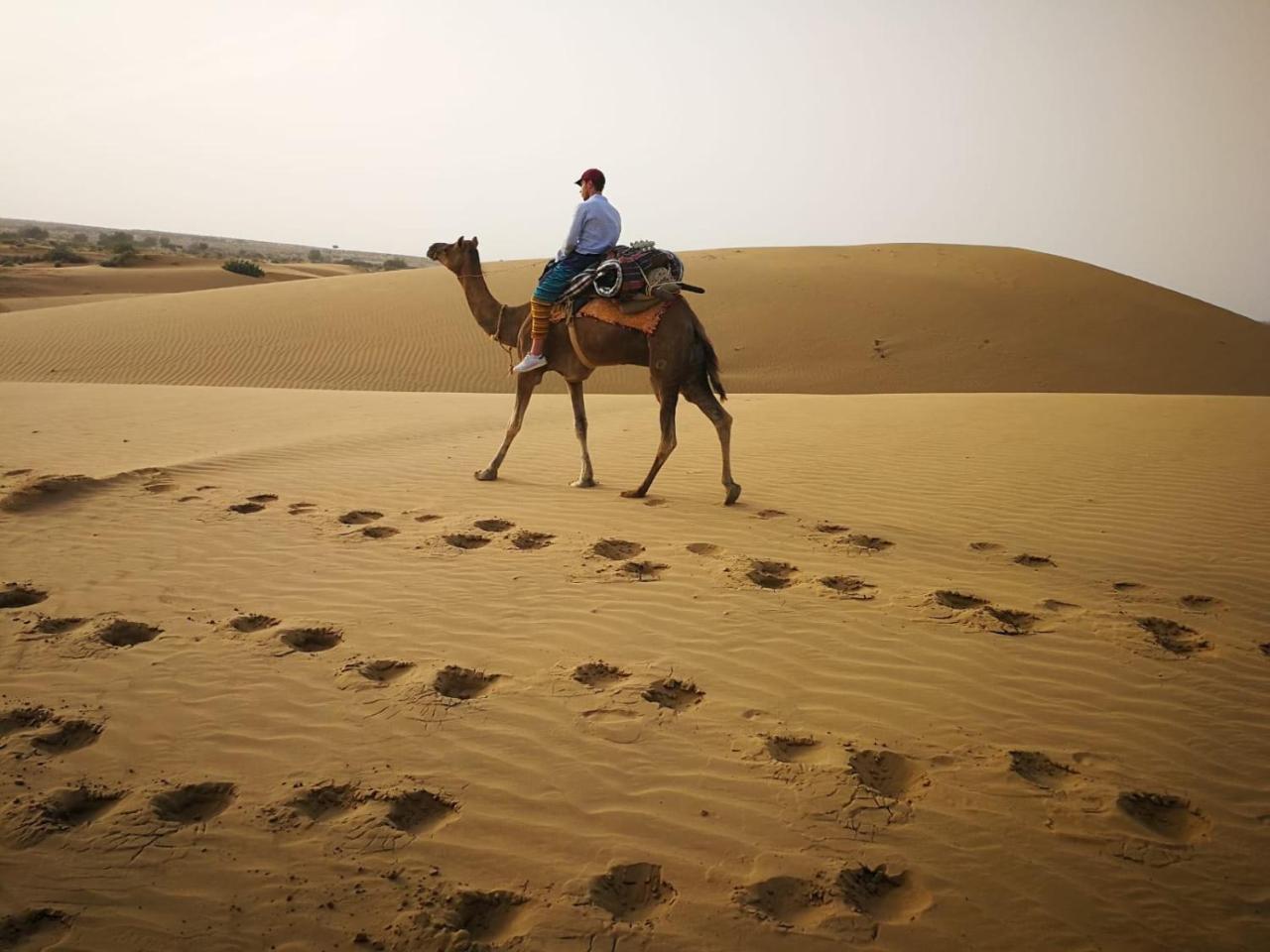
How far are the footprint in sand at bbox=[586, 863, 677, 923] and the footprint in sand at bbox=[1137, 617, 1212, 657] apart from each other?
338cm

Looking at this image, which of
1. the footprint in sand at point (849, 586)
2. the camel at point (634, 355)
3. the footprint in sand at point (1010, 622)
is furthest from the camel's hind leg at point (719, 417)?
the footprint in sand at point (1010, 622)

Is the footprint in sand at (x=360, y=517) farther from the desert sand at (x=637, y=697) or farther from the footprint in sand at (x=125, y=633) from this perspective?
the footprint in sand at (x=125, y=633)

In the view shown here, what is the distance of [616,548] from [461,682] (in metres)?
2.24

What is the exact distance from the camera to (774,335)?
25.6m

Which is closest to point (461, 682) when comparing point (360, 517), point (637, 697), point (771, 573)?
point (637, 697)

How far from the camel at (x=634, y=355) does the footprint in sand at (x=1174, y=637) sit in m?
3.43

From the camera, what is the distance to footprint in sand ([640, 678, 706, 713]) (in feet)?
13.6

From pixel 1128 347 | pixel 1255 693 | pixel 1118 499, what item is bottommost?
pixel 1255 693

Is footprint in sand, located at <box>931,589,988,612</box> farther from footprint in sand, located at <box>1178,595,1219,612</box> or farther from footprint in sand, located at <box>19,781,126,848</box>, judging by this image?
footprint in sand, located at <box>19,781,126,848</box>

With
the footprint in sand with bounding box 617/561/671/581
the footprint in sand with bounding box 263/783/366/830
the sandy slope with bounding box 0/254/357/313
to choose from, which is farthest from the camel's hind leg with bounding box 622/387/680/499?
the sandy slope with bounding box 0/254/357/313

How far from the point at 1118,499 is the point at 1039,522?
1.15m

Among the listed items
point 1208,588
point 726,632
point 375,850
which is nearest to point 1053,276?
point 1208,588

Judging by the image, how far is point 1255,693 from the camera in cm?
427

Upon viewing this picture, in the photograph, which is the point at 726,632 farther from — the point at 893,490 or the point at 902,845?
the point at 893,490
